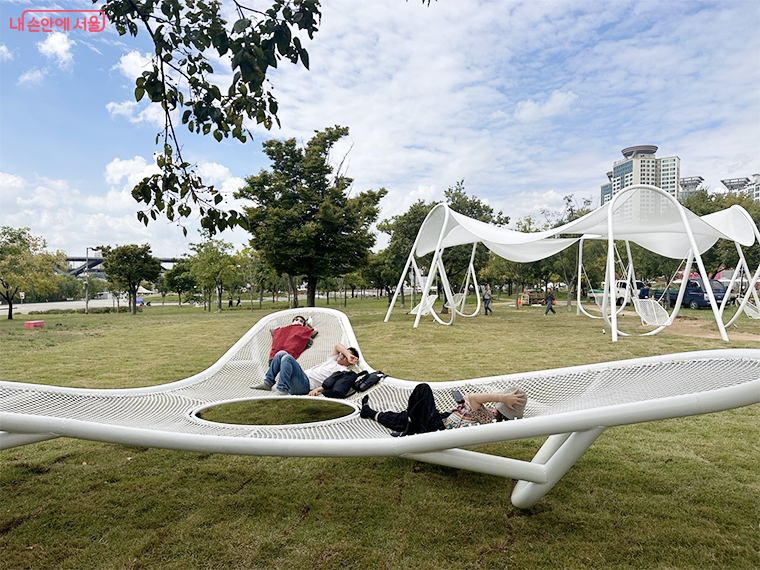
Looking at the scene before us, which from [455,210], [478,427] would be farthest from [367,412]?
[455,210]

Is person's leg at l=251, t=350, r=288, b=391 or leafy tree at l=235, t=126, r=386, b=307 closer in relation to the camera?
person's leg at l=251, t=350, r=288, b=391

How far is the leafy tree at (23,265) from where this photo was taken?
17.9m

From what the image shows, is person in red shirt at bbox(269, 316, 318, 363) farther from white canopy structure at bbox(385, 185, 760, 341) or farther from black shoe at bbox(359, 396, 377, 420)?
white canopy structure at bbox(385, 185, 760, 341)

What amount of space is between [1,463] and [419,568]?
10.1 ft

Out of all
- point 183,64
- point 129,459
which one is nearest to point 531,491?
point 129,459

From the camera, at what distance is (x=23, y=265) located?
1838cm

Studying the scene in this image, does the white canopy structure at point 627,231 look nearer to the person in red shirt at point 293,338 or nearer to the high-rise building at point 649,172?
the person in red shirt at point 293,338

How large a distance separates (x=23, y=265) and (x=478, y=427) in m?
21.9

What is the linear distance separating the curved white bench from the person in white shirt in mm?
533

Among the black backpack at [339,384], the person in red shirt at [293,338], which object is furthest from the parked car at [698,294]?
the black backpack at [339,384]

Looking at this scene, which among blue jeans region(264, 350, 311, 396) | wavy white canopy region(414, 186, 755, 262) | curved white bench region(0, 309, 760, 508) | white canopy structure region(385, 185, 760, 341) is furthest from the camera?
wavy white canopy region(414, 186, 755, 262)

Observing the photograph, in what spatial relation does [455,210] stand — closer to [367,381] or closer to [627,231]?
[627,231]

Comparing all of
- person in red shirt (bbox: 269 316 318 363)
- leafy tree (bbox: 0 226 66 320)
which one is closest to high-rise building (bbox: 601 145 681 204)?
leafy tree (bbox: 0 226 66 320)

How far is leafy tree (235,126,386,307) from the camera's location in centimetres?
1512
